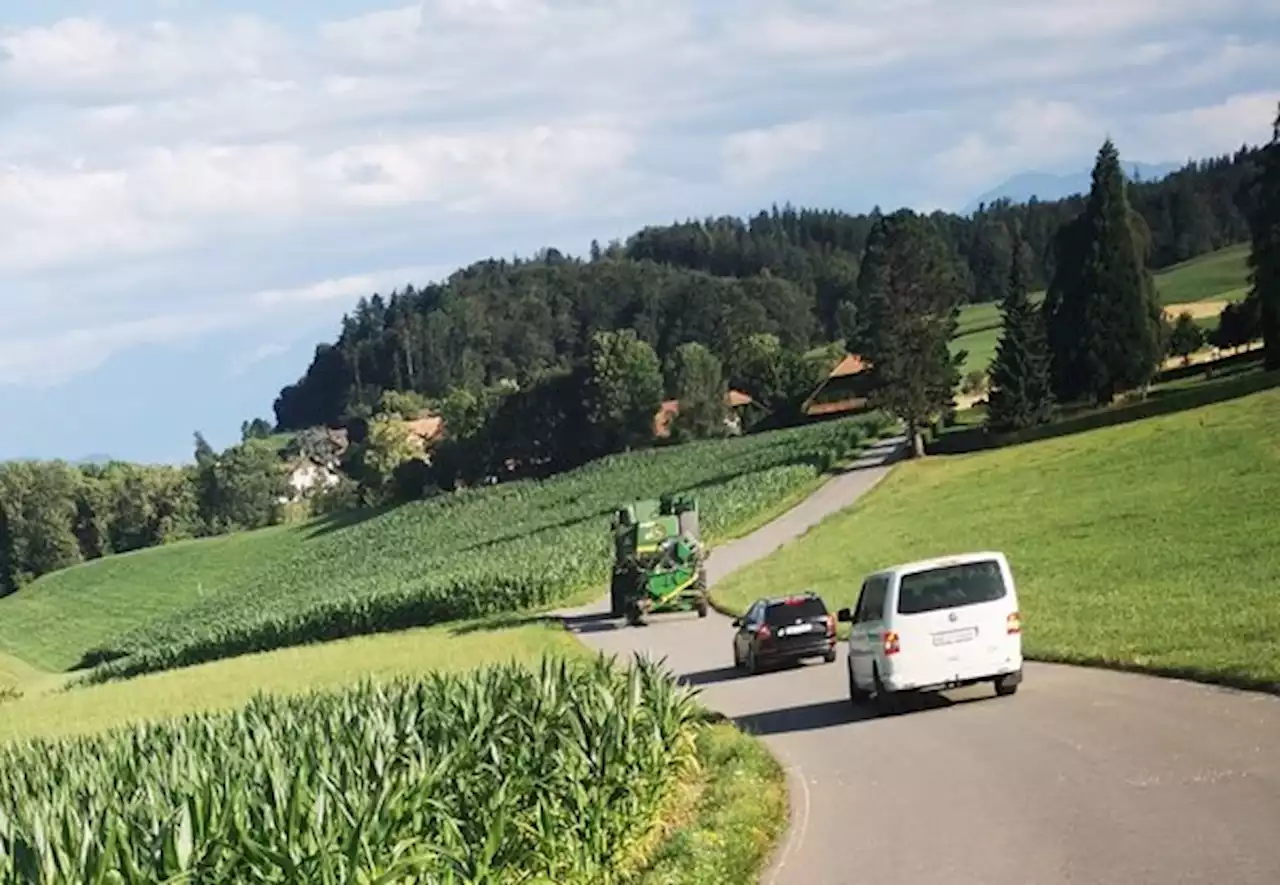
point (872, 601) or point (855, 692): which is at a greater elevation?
point (872, 601)

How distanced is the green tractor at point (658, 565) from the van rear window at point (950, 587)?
2586 cm

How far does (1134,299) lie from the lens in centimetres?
8388

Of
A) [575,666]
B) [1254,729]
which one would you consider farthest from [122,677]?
[1254,729]

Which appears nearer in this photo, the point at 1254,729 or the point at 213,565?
the point at 1254,729

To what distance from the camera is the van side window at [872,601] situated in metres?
21.8

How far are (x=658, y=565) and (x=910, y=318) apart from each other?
41.3 m

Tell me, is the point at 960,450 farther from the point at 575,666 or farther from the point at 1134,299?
the point at 575,666

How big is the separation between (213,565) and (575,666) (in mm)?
116242

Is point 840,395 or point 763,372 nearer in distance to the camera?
point 840,395

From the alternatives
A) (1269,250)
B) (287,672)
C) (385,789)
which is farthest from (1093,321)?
(385,789)

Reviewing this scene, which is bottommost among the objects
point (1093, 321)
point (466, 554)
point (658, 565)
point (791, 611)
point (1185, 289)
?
point (791, 611)

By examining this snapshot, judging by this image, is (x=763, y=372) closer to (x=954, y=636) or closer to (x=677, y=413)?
(x=677, y=413)

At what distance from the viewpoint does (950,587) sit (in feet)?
69.6

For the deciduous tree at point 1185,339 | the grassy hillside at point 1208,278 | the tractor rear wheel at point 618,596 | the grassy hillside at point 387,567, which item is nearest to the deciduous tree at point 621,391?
the grassy hillside at point 387,567
